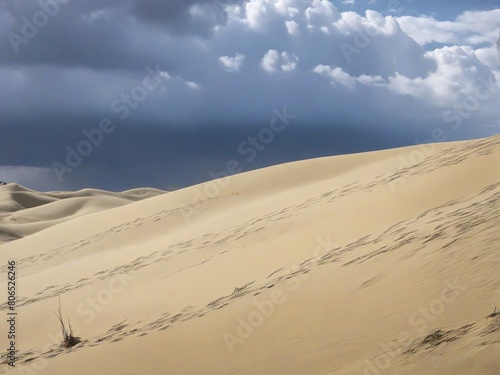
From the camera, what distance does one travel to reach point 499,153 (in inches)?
495

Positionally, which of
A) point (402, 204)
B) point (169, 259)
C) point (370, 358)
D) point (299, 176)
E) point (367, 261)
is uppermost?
point (299, 176)

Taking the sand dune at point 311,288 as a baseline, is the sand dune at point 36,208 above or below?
above

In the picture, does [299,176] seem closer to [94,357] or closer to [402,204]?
[402,204]

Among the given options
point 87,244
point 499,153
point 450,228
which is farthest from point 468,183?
point 87,244

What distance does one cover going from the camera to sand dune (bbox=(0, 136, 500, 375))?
19.6ft

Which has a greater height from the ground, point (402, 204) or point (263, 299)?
point (402, 204)

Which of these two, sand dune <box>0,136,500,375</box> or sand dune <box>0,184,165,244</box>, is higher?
sand dune <box>0,184,165,244</box>

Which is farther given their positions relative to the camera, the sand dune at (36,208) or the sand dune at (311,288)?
the sand dune at (36,208)

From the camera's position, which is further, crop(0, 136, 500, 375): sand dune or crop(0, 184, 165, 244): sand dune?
crop(0, 184, 165, 244): sand dune

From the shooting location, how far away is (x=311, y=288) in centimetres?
800

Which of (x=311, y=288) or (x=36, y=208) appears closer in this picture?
(x=311, y=288)

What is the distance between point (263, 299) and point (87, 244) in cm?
1253

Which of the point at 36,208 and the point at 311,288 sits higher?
the point at 36,208

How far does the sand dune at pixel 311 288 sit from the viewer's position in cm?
597
